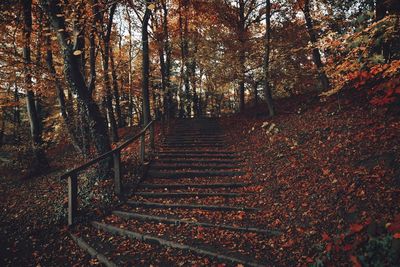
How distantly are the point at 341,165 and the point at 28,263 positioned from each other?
7.72 meters

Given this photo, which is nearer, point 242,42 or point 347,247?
point 347,247

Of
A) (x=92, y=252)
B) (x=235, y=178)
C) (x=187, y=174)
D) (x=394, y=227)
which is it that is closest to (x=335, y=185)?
(x=394, y=227)

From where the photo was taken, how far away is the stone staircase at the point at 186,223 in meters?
5.47

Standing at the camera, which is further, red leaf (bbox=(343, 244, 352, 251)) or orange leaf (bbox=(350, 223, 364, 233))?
orange leaf (bbox=(350, 223, 364, 233))

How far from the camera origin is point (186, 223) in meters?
6.62

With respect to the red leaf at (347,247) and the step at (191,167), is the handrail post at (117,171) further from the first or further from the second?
the red leaf at (347,247)

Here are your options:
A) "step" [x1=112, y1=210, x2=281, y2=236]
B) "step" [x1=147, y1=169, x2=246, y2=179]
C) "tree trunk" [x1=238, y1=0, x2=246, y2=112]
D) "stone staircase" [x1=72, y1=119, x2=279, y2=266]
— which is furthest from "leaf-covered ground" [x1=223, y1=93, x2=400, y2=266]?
"tree trunk" [x1=238, y1=0, x2=246, y2=112]

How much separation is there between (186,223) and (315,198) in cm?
309

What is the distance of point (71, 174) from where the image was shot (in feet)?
23.1

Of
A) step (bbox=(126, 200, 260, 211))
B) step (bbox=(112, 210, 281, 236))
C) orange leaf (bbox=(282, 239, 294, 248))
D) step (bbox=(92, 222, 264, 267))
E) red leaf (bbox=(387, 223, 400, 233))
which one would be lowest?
step (bbox=(92, 222, 264, 267))

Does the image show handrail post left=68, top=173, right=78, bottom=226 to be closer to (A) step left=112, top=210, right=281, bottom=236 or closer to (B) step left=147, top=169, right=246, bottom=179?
(A) step left=112, top=210, right=281, bottom=236

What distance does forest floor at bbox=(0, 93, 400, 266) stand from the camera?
4.62 m

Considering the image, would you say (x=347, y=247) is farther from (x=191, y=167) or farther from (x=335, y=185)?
(x=191, y=167)

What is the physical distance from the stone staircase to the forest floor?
388 mm
